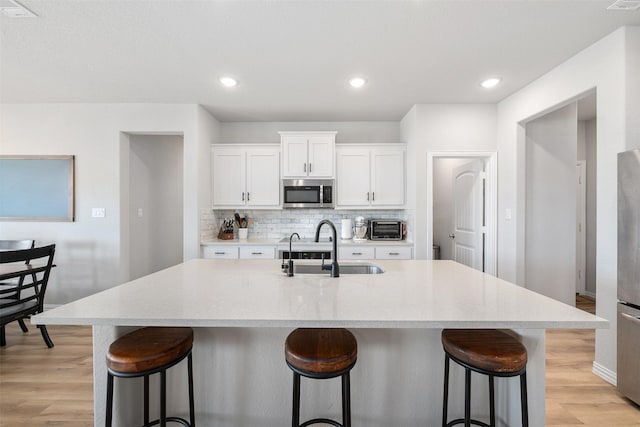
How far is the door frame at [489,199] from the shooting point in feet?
11.7

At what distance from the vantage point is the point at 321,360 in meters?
1.16

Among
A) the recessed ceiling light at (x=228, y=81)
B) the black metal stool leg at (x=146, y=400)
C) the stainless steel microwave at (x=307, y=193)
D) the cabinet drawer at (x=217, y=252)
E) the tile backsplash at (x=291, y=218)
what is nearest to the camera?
the black metal stool leg at (x=146, y=400)

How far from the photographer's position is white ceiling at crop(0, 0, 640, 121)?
195cm

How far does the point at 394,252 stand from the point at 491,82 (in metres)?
2.09

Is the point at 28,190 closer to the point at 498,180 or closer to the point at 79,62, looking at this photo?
the point at 79,62

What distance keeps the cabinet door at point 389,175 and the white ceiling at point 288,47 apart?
29.1 inches

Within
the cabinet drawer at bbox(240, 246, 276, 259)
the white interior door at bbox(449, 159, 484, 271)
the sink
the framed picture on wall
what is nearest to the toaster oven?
the white interior door at bbox(449, 159, 484, 271)

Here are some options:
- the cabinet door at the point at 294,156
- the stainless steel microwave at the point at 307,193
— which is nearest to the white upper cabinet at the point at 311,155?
the cabinet door at the point at 294,156

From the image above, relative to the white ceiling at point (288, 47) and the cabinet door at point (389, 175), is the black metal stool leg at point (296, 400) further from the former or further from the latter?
the cabinet door at point (389, 175)

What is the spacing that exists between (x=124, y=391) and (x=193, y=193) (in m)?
2.58

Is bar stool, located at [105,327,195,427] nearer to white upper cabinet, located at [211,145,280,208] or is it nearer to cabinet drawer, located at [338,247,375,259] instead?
cabinet drawer, located at [338,247,375,259]

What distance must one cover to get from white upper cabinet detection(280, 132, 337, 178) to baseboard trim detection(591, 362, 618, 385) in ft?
10.1

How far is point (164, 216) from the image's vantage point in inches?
188

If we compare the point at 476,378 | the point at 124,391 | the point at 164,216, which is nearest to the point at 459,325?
the point at 476,378
